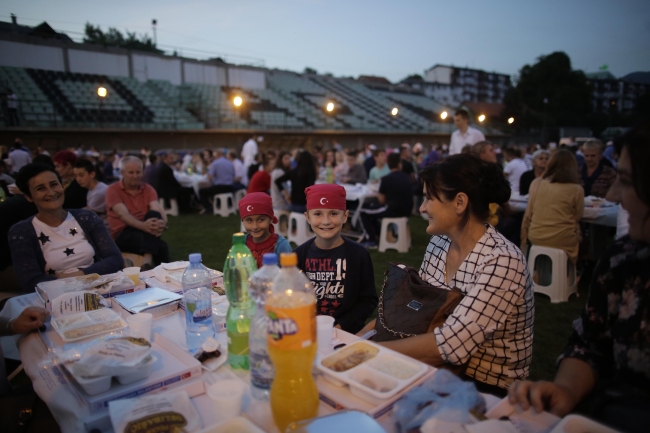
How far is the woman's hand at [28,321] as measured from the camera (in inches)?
71.2

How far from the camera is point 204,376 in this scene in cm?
142

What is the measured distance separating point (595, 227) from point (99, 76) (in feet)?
84.7

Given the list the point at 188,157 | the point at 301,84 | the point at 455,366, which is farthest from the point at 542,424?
the point at 301,84

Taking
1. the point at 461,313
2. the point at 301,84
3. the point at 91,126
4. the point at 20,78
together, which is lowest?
the point at 461,313

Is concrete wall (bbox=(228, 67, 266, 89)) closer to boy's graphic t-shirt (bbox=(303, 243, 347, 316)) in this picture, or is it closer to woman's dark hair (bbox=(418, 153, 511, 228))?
boy's graphic t-shirt (bbox=(303, 243, 347, 316))

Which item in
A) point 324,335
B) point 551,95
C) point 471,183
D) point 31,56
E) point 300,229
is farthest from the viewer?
point 551,95

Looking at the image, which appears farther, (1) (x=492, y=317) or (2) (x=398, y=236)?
(2) (x=398, y=236)

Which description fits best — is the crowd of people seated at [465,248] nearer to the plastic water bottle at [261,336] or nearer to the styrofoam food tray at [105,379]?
the plastic water bottle at [261,336]

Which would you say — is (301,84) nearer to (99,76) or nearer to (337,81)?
(337,81)

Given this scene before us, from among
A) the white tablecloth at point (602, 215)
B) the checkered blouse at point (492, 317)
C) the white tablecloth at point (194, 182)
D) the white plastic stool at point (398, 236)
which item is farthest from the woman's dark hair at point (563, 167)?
the white tablecloth at point (194, 182)

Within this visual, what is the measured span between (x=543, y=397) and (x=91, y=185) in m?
5.27

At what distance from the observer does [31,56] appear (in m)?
21.5

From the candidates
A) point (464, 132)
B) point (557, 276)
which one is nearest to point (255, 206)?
point (557, 276)

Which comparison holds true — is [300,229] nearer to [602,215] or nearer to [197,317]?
[602,215]
